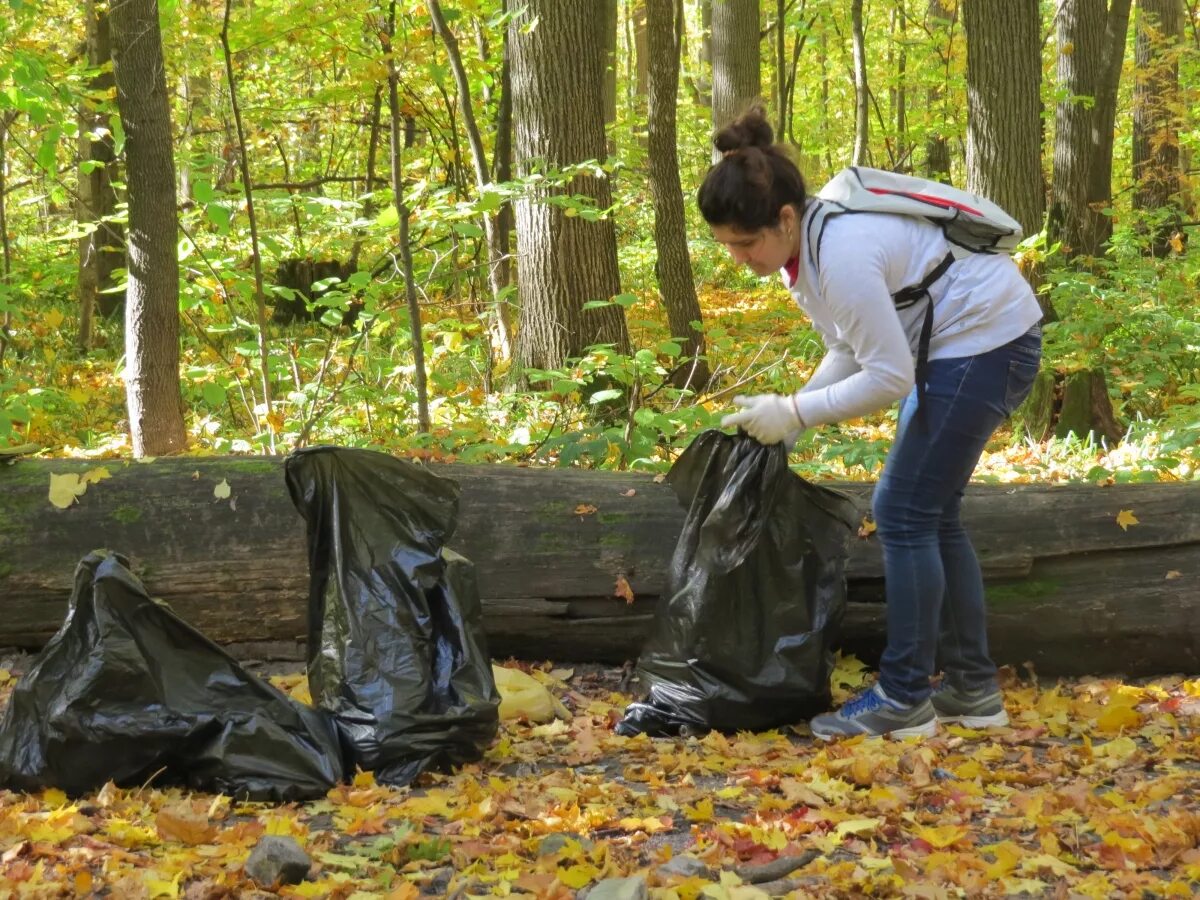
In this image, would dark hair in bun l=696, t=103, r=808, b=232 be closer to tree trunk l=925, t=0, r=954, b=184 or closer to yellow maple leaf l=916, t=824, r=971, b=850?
yellow maple leaf l=916, t=824, r=971, b=850

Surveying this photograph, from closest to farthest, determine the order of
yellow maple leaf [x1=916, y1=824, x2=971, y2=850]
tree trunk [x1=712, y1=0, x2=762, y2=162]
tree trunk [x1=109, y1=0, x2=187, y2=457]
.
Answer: yellow maple leaf [x1=916, y1=824, x2=971, y2=850] < tree trunk [x1=109, y1=0, x2=187, y2=457] < tree trunk [x1=712, y1=0, x2=762, y2=162]

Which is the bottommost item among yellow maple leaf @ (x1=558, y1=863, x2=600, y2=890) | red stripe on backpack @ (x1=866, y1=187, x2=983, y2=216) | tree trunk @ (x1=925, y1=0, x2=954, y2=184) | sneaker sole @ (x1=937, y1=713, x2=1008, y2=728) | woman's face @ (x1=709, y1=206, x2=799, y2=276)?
sneaker sole @ (x1=937, y1=713, x2=1008, y2=728)

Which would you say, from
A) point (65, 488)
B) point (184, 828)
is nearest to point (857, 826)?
point (184, 828)

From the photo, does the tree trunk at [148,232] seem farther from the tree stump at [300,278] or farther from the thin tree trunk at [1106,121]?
the thin tree trunk at [1106,121]

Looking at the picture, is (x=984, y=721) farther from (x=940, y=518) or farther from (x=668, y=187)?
(x=668, y=187)

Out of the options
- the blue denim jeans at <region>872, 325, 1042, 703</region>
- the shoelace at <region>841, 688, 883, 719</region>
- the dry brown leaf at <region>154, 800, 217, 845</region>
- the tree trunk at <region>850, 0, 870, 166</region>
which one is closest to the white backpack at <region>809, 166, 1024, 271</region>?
the blue denim jeans at <region>872, 325, 1042, 703</region>

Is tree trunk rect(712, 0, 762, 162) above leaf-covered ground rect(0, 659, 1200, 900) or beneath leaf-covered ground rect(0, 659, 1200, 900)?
above

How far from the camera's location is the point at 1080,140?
371 inches

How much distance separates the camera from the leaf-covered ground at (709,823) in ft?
6.92

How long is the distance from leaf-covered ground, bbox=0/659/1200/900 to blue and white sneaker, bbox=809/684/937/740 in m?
0.06

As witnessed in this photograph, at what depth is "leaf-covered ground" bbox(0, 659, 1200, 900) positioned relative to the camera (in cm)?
211

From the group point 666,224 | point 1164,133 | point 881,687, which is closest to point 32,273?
point 666,224

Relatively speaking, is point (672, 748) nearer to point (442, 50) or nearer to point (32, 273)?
point (442, 50)

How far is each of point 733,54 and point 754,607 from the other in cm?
886
